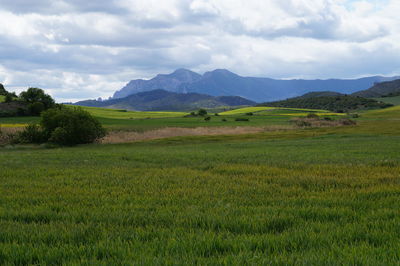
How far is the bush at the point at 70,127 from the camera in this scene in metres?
48.6

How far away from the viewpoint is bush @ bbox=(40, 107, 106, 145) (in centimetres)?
4862

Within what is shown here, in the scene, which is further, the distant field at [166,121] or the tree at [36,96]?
the tree at [36,96]

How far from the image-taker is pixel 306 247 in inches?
232

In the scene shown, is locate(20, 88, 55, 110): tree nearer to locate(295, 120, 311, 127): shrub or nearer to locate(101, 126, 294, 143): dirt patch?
locate(101, 126, 294, 143): dirt patch

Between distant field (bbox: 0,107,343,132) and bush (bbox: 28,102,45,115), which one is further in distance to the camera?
bush (bbox: 28,102,45,115)

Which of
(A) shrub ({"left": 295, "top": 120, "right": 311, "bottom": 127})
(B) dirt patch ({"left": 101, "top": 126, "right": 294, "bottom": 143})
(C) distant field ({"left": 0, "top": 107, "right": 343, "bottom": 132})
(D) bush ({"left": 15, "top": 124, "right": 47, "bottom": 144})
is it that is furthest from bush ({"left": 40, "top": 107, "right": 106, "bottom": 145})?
(A) shrub ({"left": 295, "top": 120, "right": 311, "bottom": 127})

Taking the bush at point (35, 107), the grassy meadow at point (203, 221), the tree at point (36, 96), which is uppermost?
the tree at point (36, 96)

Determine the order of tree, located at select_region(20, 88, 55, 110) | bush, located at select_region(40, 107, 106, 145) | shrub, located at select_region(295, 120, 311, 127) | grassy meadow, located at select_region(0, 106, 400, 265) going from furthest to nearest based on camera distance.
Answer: tree, located at select_region(20, 88, 55, 110), shrub, located at select_region(295, 120, 311, 127), bush, located at select_region(40, 107, 106, 145), grassy meadow, located at select_region(0, 106, 400, 265)

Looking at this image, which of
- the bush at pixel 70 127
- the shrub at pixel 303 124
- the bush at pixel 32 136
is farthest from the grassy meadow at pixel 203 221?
the shrub at pixel 303 124

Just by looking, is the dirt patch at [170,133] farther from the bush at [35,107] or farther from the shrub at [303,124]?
the bush at [35,107]

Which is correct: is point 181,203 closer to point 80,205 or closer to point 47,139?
point 80,205

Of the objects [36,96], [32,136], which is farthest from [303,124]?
[36,96]

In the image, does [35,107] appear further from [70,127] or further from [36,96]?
[70,127]

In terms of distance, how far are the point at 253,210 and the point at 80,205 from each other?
4569 millimetres
